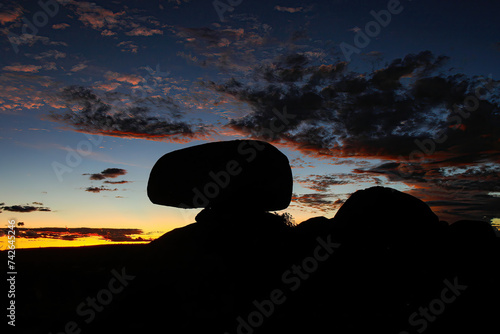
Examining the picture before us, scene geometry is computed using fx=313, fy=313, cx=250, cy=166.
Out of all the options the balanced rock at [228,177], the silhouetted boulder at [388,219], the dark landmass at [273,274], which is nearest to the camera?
the dark landmass at [273,274]

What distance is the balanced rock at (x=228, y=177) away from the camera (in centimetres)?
1179

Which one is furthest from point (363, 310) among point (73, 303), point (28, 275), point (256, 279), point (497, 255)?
point (28, 275)

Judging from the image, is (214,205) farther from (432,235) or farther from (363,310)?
(432,235)
